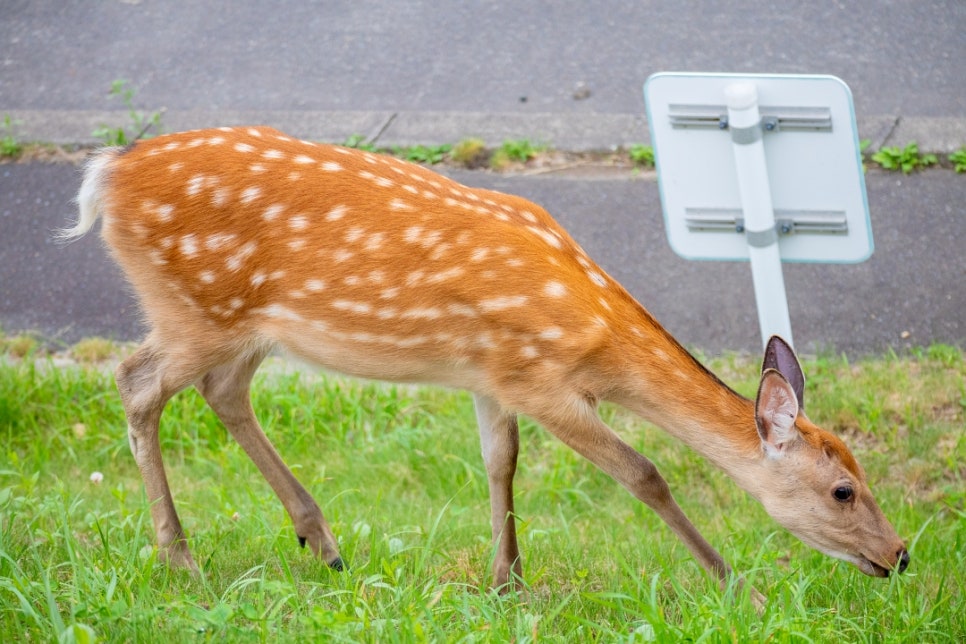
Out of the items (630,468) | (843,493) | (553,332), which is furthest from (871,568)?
(553,332)

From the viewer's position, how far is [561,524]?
5.04 m

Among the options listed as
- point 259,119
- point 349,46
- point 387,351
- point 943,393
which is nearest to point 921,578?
point 943,393

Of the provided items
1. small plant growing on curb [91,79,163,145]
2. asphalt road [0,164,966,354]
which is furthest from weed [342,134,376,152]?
small plant growing on curb [91,79,163,145]

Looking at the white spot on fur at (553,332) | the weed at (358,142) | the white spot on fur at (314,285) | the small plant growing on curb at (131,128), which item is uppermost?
the white spot on fur at (314,285)

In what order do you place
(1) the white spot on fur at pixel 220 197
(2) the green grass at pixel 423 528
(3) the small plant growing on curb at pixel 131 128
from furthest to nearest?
1. (3) the small plant growing on curb at pixel 131 128
2. (1) the white spot on fur at pixel 220 197
3. (2) the green grass at pixel 423 528

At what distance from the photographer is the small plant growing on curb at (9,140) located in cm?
795

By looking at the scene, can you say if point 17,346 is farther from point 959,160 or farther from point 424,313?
point 959,160

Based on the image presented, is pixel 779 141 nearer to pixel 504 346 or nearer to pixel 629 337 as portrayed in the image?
pixel 629 337

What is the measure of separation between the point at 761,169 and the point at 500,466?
1421 mm

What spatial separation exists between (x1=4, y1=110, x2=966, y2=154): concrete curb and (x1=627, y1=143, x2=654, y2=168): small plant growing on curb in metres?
0.08

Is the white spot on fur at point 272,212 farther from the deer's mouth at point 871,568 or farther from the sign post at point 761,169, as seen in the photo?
the deer's mouth at point 871,568

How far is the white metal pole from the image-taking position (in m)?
4.41

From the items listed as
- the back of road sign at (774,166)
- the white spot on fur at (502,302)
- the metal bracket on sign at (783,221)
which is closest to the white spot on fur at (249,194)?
the white spot on fur at (502,302)

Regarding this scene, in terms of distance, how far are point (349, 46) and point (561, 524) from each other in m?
4.81
